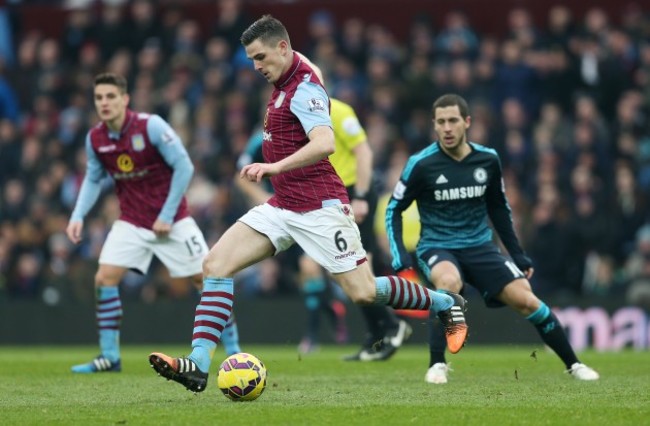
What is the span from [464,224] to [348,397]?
222 centimetres

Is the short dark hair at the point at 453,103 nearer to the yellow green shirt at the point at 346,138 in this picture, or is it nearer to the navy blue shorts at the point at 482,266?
the navy blue shorts at the point at 482,266

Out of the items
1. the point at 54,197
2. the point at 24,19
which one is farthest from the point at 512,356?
the point at 24,19

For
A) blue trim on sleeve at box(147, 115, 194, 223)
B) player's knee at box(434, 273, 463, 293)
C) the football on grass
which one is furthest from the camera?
blue trim on sleeve at box(147, 115, 194, 223)

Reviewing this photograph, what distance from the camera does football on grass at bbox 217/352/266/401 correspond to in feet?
26.6

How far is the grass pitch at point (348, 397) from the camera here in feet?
23.8

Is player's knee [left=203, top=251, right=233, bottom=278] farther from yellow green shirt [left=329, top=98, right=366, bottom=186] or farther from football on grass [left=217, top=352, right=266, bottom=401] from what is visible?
yellow green shirt [left=329, top=98, right=366, bottom=186]

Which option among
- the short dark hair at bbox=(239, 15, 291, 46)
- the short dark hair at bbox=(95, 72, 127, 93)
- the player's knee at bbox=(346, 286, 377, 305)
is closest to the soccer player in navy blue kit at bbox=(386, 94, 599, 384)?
the player's knee at bbox=(346, 286, 377, 305)

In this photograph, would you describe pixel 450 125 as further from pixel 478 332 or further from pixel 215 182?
pixel 215 182

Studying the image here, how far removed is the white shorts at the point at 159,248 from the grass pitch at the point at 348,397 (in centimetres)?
97

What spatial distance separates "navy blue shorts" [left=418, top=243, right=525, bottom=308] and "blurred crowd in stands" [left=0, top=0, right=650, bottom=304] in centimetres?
723

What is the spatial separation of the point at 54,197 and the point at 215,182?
2676mm

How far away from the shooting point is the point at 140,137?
11008mm

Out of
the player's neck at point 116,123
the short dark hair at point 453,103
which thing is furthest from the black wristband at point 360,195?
the player's neck at point 116,123

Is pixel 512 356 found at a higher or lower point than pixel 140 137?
lower
